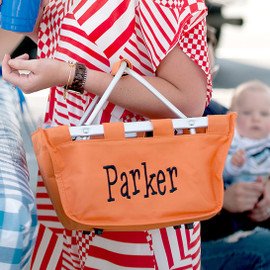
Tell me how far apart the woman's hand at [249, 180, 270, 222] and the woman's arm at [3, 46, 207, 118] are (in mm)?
1388

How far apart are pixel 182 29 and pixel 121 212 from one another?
15.3 inches

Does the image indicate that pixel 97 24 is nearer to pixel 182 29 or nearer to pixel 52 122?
pixel 182 29

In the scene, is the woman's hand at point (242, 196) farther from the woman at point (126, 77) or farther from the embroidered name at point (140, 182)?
the embroidered name at point (140, 182)

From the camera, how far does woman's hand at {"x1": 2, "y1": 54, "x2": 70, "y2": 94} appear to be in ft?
2.73

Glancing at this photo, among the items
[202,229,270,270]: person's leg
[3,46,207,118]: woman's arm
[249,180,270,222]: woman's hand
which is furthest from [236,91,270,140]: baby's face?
[3,46,207,118]: woman's arm

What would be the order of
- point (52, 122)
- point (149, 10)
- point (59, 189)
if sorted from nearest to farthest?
point (59, 189), point (149, 10), point (52, 122)

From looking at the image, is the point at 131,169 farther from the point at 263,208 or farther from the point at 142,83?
the point at 263,208

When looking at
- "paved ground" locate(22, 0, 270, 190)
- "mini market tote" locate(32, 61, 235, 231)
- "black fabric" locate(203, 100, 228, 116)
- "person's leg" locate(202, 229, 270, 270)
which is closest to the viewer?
"mini market tote" locate(32, 61, 235, 231)

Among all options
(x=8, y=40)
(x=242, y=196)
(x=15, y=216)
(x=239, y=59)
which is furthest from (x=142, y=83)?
(x=239, y=59)

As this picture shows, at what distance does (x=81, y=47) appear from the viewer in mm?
937

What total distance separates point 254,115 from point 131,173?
1.83 m

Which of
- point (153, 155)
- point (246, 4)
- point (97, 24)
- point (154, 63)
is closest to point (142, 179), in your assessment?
point (153, 155)

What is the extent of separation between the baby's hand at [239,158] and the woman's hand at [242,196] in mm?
152

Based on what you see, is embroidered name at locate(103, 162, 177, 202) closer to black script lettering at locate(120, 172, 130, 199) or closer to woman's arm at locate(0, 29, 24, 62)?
black script lettering at locate(120, 172, 130, 199)
